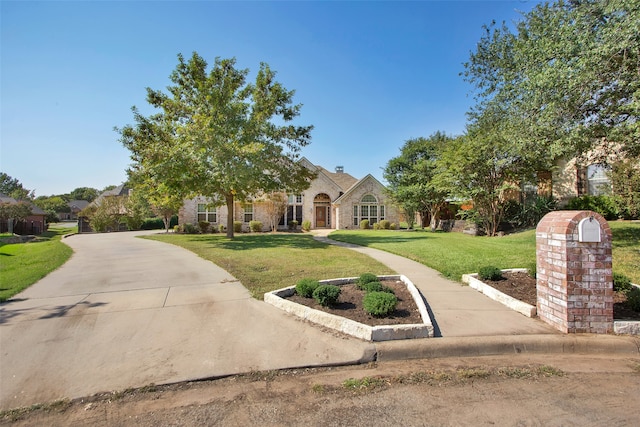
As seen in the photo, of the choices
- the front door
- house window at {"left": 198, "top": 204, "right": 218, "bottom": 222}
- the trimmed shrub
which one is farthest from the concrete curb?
the front door

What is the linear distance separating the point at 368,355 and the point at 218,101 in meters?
14.5

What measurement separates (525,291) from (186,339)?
19.1 ft

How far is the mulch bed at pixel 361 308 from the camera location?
177 inches

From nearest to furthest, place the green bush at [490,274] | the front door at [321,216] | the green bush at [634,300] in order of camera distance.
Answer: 1. the green bush at [634,300]
2. the green bush at [490,274]
3. the front door at [321,216]

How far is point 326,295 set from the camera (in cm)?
505

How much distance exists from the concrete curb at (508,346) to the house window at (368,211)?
24.1 metres

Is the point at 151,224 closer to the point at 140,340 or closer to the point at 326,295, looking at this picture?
the point at 140,340

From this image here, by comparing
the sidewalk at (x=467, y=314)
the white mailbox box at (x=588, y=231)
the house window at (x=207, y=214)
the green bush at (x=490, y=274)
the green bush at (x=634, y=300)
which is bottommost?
the sidewalk at (x=467, y=314)

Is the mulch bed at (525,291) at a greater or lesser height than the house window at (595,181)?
lesser

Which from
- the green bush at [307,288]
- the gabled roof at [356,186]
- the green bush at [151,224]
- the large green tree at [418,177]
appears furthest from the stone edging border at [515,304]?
the green bush at [151,224]

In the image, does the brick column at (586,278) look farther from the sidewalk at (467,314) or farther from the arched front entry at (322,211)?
the arched front entry at (322,211)

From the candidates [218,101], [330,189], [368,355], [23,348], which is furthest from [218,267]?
[330,189]

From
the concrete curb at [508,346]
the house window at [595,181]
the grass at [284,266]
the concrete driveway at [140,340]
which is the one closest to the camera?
the concrete driveway at [140,340]

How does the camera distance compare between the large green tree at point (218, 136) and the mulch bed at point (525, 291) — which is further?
the large green tree at point (218, 136)
